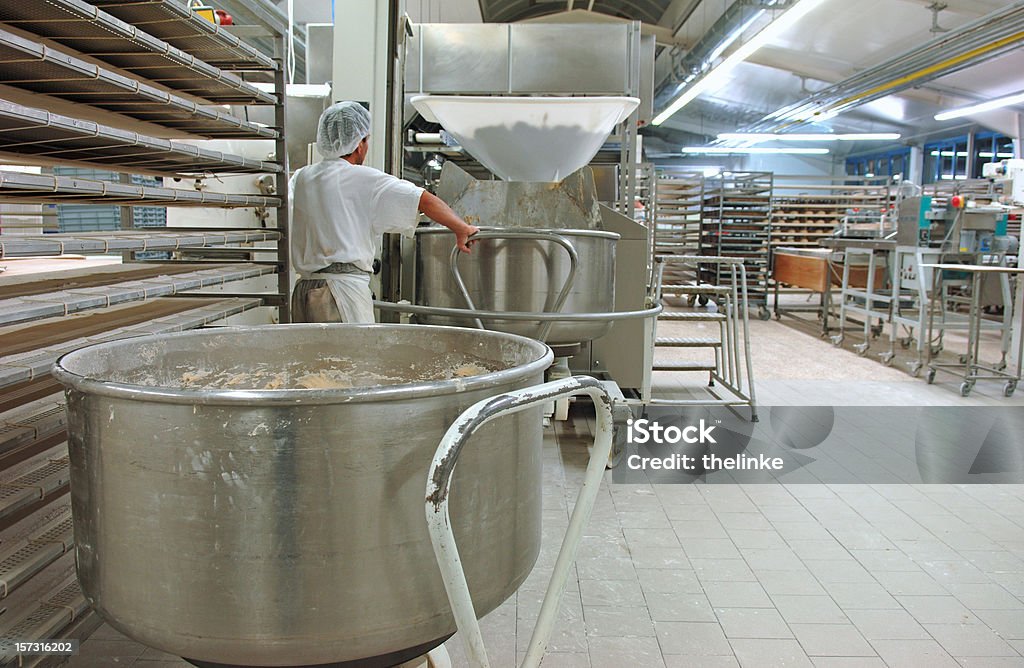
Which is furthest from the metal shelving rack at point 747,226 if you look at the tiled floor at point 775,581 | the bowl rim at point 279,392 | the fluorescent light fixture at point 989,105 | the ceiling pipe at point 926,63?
the bowl rim at point 279,392

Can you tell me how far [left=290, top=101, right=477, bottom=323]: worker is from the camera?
90.3 inches

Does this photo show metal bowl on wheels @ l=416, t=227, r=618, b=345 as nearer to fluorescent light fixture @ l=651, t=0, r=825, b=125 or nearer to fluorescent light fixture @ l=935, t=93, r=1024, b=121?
fluorescent light fixture @ l=651, t=0, r=825, b=125

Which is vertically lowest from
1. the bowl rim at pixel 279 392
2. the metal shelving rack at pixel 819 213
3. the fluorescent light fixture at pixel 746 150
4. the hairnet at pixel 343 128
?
the bowl rim at pixel 279 392

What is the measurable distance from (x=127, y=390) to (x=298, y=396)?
0.67ft

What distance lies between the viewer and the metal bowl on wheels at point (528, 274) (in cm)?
239

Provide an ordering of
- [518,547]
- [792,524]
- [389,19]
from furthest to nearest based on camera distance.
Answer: [389,19], [792,524], [518,547]

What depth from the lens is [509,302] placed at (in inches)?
96.0

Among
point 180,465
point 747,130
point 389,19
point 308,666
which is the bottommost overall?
point 308,666

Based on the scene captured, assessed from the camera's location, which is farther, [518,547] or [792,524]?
[792,524]

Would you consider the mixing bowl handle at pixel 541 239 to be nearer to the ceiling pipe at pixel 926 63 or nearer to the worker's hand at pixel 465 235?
the worker's hand at pixel 465 235

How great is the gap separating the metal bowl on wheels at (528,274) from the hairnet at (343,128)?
1.25 feet

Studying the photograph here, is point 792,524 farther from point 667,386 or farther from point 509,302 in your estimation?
point 667,386

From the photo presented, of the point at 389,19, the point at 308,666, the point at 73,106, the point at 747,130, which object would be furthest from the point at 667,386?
the point at 747,130

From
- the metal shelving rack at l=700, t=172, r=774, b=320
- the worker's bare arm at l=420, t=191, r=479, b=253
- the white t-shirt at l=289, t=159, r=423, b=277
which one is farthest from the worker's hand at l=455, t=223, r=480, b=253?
the metal shelving rack at l=700, t=172, r=774, b=320
